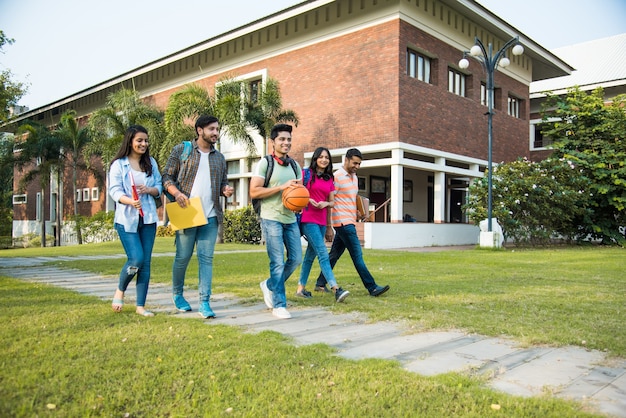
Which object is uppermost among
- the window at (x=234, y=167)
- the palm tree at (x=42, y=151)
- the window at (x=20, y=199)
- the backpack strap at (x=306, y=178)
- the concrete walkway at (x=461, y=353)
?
the palm tree at (x=42, y=151)

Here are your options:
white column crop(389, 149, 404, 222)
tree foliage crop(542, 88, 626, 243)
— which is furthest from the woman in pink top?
tree foliage crop(542, 88, 626, 243)

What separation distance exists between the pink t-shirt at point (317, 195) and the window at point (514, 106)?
71.8ft

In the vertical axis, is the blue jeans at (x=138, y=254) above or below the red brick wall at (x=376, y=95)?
below

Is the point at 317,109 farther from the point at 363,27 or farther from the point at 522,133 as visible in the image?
the point at 522,133

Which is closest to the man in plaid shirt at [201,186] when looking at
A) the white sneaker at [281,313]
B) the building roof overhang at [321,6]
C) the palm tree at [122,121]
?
the white sneaker at [281,313]

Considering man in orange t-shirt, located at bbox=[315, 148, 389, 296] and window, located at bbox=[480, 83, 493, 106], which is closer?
man in orange t-shirt, located at bbox=[315, 148, 389, 296]

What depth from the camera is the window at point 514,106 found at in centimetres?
2561

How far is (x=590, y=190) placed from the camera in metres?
19.6

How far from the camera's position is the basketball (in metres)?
5.06

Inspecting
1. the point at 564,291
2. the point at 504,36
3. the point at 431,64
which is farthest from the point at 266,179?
the point at 504,36

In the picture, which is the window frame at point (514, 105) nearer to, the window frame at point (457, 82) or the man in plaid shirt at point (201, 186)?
the window frame at point (457, 82)

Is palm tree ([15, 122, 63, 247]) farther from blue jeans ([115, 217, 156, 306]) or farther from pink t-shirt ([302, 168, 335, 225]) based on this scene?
blue jeans ([115, 217, 156, 306])

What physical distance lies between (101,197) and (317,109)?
18.7m

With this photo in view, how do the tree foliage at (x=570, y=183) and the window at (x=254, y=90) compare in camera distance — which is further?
the window at (x=254, y=90)
